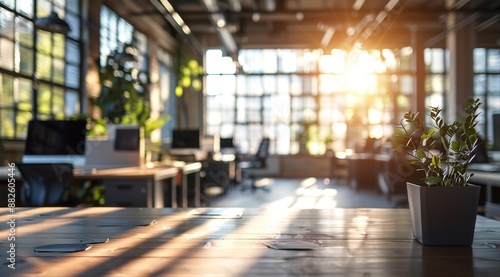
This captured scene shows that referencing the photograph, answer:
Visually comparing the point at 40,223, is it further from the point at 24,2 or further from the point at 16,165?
the point at 24,2

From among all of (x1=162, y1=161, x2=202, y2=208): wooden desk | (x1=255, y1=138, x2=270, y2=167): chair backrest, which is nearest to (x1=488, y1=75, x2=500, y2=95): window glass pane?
(x1=255, y1=138, x2=270, y2=167): chair backrest

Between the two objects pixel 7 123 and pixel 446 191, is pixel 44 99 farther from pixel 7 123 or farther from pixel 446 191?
pixel 446 191

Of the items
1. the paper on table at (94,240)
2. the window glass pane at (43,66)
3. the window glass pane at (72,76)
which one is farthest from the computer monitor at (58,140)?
the window glass pane at (72,76)

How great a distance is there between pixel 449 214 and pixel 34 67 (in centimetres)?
711

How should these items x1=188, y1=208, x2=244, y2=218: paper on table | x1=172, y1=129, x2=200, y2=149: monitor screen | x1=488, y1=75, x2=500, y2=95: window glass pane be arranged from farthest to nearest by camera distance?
1. x1=488, y1=75, x2=500, y2=95: window glass pane
2. x1=172, y1=129, x2=200, y2=149: monitor screen
3. x1=188, y1=208, x2=244, y2=218: paper on table

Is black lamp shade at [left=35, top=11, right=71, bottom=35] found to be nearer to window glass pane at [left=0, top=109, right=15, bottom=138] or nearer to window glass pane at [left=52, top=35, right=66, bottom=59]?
window glass pane at [left=0, top=109, right=15, bottom=138]

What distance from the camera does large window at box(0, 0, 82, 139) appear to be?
6.52 metres

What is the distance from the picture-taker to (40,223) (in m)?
Result: 1.47

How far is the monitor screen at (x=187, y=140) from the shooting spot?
8609mm

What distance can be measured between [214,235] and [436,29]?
49.5ft

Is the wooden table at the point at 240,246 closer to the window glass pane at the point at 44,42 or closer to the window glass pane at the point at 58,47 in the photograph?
the window glass pane at the point at 44,42

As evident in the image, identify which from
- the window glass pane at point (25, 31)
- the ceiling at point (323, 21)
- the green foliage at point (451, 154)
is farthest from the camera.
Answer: the ceiling at point (323, 21)

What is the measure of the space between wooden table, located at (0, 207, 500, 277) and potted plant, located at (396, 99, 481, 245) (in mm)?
42

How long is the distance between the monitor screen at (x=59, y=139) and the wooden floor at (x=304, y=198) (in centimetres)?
372
